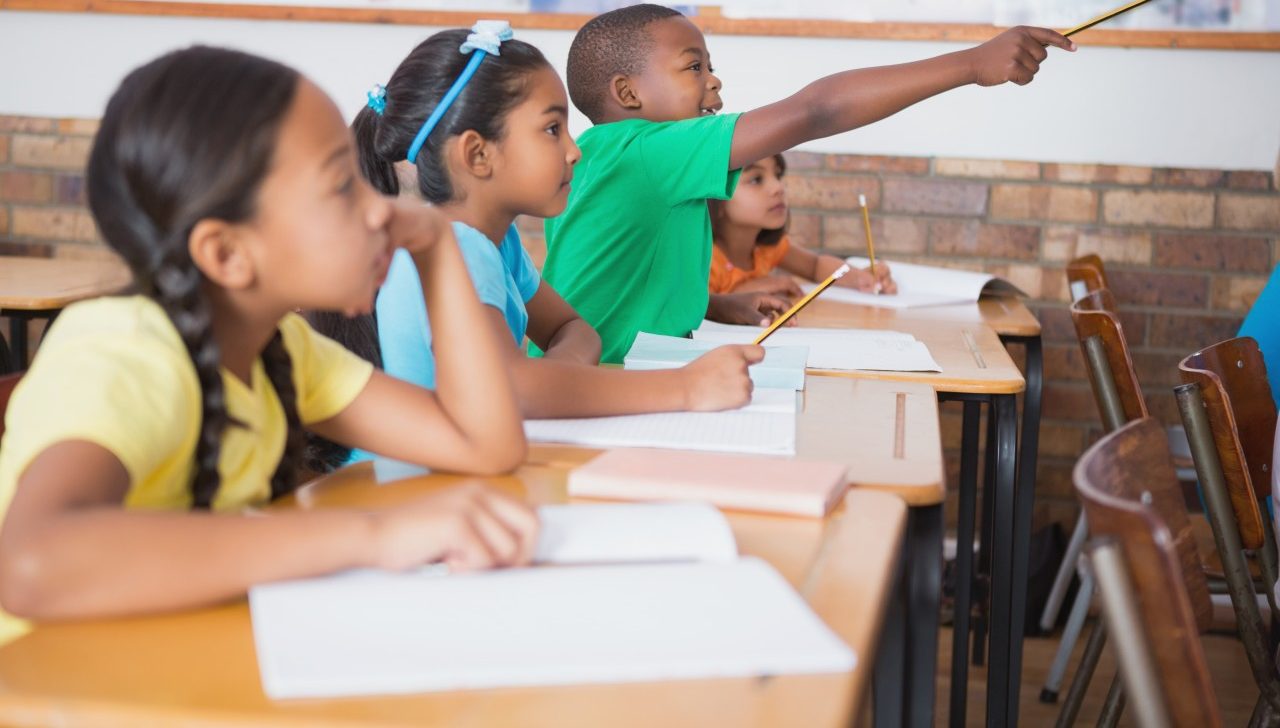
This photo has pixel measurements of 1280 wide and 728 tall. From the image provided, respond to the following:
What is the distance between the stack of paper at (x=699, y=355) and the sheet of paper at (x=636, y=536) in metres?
0.63

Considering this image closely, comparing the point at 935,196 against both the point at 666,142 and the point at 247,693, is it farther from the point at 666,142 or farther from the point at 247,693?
the point at 247,693

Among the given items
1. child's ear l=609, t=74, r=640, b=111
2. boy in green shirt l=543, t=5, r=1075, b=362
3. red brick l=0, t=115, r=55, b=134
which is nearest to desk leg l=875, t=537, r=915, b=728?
boy in green shirt l=543, t=5, r=1075, b=362

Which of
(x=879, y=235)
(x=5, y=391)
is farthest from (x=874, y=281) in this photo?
(x=5, y=391)

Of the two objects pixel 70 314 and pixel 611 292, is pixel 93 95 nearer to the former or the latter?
pixel 611 292

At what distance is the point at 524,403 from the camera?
131cm

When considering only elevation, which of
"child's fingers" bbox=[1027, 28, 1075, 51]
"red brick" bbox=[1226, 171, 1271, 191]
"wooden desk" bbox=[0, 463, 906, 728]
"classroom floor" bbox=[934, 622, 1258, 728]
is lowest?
"classroom floor" bbox=[934, 622, 1258, 728]

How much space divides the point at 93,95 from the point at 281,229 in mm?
2639

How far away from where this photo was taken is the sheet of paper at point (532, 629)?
0.65 metres

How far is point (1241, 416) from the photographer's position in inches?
67.6

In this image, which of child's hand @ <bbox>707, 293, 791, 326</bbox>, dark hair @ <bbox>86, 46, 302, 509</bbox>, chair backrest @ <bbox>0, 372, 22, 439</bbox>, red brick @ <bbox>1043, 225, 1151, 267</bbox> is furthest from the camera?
Answer: red brick @ <bbox>1043, 225, 1151, 267</bbox>

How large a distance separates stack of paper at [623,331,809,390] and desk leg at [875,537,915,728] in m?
0.49

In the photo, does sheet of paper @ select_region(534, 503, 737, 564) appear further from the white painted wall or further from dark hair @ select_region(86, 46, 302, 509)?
the white painted wall

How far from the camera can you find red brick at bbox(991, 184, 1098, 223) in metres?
2.99

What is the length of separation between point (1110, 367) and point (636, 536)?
1.11 m
